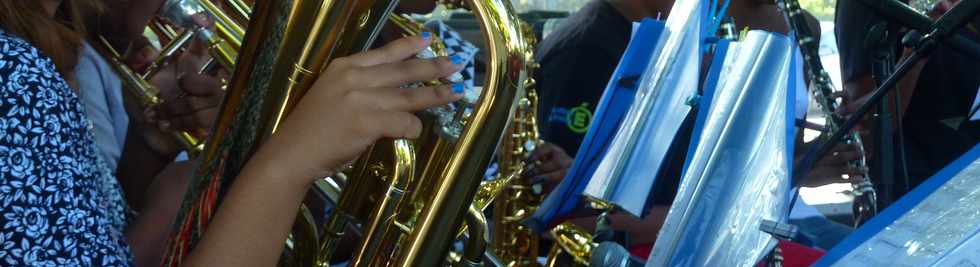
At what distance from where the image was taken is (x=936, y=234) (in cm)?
71

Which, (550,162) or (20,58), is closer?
(20,58)

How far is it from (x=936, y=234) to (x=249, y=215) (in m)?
0.58

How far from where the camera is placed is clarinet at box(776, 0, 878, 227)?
59.2 inches

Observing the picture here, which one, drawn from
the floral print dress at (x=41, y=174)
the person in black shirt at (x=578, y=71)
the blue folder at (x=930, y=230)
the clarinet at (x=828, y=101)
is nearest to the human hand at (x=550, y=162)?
the person in black shirt at (x=578, y=71)

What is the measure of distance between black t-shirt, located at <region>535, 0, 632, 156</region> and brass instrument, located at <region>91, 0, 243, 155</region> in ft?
2.52

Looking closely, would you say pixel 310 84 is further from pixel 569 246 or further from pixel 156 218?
pixel 569 246

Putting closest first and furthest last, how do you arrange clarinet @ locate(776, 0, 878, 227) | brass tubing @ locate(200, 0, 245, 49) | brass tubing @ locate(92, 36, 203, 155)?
1. brass tubing @ locate(200, 0, 245, 49)
2. clarinet @ locate(776, 0, 878, 227)
3. brass tubing @ locate(92, 36, 203, 155)

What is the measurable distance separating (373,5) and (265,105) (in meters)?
0.14

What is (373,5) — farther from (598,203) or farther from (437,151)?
(598,203)

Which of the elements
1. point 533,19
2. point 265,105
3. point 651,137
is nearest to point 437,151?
point 265,105

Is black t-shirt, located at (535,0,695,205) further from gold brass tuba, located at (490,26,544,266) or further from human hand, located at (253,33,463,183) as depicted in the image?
human hand, located at (253,33,463,183)

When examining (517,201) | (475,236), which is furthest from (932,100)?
(475,236)

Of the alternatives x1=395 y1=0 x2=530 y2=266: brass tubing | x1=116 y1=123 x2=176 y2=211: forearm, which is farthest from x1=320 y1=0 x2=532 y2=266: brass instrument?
x1=116 y1=123 x2=176 y2=211: forearm

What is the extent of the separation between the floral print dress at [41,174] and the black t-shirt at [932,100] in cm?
157
